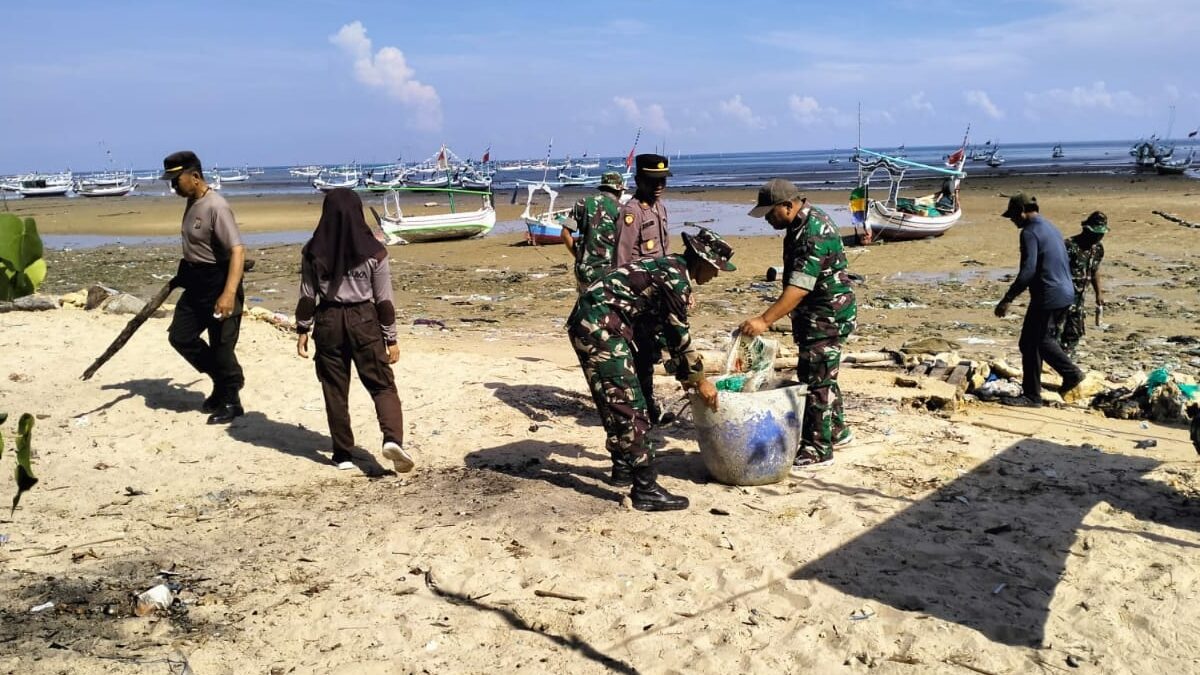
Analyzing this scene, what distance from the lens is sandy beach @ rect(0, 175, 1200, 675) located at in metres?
3.48

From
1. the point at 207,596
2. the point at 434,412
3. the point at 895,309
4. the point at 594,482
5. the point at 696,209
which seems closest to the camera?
the point at 207,596

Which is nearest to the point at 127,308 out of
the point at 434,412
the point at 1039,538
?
the point at 434,412

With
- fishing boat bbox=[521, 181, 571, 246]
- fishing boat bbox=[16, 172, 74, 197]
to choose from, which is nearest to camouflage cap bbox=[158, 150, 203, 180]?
fishing boat bbox=[521, 181, 571, 246]

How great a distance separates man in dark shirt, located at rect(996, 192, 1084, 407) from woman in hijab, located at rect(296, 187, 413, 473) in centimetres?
472

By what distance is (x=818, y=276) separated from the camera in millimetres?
5082

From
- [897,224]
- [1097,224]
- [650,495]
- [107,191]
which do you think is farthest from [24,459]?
[107,191]

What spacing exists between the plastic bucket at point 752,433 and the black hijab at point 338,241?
212 centimetres

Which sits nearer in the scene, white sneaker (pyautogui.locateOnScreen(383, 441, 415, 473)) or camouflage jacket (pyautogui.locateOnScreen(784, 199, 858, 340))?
camouflage jacket (pyautogui.locateOnScreen(784, 199, 858, 340))

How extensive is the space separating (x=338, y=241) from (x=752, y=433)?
2.60 meters

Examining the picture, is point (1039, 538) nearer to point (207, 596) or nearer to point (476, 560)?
point (476, 560)

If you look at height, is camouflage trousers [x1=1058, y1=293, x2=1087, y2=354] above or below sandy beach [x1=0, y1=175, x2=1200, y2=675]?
above

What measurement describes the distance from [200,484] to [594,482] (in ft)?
8.01

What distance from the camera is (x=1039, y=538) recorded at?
4352mm

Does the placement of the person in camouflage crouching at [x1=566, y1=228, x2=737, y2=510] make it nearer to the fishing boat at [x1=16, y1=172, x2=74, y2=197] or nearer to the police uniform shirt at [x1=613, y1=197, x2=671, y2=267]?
the police uniform shirt at [x1=613, y1=197, x2=671, y2=267]
